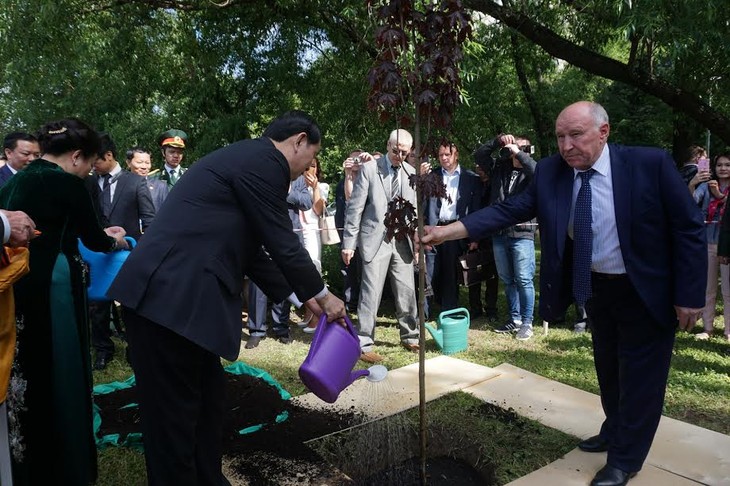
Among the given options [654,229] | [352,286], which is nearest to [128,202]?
[352,286]

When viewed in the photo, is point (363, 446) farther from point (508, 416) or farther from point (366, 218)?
point (366, 218)

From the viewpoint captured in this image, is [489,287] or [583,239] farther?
[489,287]

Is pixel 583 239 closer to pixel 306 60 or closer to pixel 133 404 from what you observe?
pixel 133 404

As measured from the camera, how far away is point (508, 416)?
367cm

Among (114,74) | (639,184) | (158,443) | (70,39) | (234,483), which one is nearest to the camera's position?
(158,443)

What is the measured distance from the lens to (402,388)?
13.8 ft

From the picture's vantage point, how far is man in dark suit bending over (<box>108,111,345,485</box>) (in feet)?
7.09

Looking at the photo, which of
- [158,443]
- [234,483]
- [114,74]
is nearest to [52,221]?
[158,443]

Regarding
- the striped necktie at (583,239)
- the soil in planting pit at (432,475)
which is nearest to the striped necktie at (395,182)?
the striped necktie at (583,239)

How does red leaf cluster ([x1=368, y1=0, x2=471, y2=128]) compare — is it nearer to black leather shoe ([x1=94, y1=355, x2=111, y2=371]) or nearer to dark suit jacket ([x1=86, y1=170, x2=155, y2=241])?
dark suit jacket ([x1=86, y1=170, x2=155, y2=241])

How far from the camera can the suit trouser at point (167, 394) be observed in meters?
2.23

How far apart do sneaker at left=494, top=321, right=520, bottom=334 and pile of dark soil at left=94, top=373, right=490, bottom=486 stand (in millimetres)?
2760

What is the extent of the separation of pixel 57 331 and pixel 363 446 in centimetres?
188

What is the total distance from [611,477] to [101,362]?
14.4 ft
